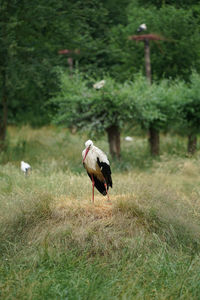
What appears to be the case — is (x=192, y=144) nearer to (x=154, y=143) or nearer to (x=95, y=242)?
(x=154, y=143)

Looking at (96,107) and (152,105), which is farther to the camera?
(152,105)

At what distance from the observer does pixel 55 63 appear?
13.1 m

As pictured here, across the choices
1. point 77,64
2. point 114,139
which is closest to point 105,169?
point 114,139

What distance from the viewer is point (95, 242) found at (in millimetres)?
5438

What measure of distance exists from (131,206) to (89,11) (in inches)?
333

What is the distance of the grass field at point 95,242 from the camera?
4379 millimetres

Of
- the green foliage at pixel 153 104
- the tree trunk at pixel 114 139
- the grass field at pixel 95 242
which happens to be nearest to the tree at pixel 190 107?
the green foliage at pixel 153 104

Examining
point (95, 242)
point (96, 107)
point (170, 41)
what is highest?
point (95, 242)

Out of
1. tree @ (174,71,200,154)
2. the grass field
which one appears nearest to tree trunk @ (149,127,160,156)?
tree @ (174,71,200,154)

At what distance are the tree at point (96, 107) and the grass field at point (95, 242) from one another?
3.54 metres

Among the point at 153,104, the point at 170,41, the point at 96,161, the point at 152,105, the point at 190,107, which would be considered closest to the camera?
the point at 96,161

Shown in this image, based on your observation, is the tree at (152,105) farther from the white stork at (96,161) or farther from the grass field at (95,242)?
the white stork at (96,161)

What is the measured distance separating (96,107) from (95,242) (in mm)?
6622

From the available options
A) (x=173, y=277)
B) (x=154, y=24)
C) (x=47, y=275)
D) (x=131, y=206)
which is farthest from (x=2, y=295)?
(x=154, y=24)
